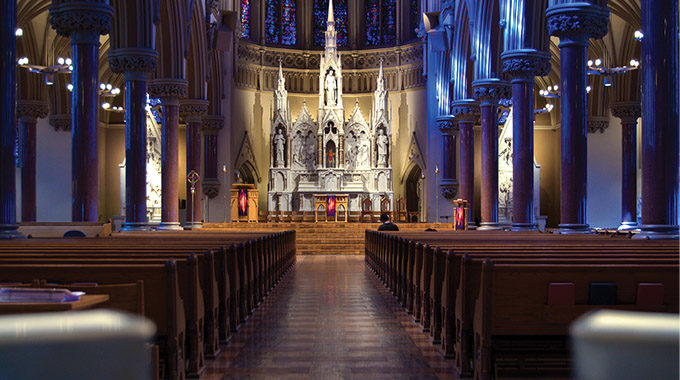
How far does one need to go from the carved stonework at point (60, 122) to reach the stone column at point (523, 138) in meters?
19.6

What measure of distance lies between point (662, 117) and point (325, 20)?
1021 inches

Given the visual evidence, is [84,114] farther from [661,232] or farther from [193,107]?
[193,107]

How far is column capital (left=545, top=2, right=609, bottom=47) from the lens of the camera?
12.5 m

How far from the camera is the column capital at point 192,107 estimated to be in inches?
966

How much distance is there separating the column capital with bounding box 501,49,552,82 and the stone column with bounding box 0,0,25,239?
32.4 feet

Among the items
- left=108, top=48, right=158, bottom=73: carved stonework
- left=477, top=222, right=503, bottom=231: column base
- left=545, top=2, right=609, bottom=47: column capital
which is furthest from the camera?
left=477, top=222, right=503, bottom=231: column base

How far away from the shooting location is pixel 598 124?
2959cm

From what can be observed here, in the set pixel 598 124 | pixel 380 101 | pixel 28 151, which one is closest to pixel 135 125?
pixel 28 151

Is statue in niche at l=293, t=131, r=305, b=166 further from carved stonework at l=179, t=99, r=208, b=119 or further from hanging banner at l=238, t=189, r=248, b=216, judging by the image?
carved stonework at l=179, t=99, r=208, b=119

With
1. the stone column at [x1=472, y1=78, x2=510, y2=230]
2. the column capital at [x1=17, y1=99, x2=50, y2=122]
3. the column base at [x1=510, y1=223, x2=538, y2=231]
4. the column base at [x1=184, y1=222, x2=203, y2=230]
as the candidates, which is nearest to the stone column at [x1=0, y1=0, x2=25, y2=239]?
the column base at [x1=510, y1=223, x2=538, y2=231]

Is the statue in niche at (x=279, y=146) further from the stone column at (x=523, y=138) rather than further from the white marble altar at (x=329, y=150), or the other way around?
the stone column at (x=523, y=138)

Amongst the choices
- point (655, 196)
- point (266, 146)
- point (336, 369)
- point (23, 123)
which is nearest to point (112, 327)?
point (336, 369)

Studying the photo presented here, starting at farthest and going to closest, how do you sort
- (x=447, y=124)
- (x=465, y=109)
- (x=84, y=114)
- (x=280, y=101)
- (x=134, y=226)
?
1. (x=280, y=101)
2. (x=447, y=124)
3. (x=465, y=109)
4. (x=134, y=226)
5. (x=84, y=114)

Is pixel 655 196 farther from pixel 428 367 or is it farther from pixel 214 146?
pixel 214 146
